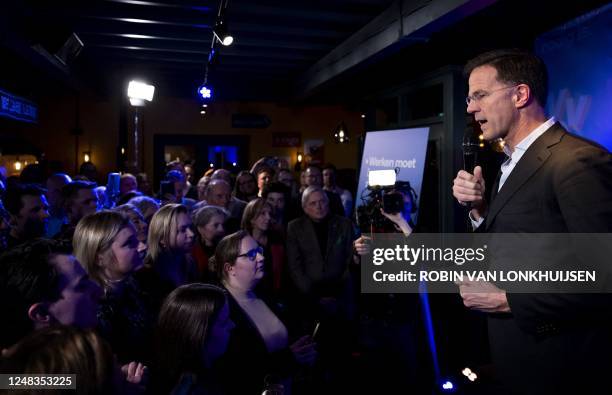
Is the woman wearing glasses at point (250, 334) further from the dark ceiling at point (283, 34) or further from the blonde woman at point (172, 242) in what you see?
the dark ceiling at point (283, 34)

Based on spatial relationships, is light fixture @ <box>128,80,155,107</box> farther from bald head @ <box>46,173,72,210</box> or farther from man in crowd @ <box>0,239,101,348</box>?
man in crowd @ <box>0,239,101,348</box>

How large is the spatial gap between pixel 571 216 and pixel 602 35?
3.03 metres

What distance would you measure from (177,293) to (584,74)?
3615 mm

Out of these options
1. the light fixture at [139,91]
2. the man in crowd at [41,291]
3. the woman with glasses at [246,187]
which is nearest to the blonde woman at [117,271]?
the man in crowd at [41,291]

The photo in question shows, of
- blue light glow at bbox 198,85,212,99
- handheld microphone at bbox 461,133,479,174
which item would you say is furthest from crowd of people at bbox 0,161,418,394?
blue light glow at bbox 198,85,212,99

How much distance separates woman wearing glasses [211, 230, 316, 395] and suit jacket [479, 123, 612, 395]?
1.10 metres

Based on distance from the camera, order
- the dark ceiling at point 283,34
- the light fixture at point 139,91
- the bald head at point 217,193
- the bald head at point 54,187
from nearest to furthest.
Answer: the dark ceiling at point 283,34, the bald head at point 54,187, the bald head at point 217,193, the light fixture at point 139,91

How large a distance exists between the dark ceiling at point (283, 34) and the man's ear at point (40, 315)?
3145 mm

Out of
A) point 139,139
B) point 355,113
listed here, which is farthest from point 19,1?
point 355,113

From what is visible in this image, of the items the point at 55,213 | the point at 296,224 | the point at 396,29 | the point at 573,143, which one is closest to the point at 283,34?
the point at 396,29

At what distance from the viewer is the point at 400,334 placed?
421cm

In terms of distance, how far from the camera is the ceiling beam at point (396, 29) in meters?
3.64

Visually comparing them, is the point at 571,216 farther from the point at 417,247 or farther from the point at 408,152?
the point at 408,152

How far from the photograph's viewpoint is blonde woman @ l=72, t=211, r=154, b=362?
203 centimetres
